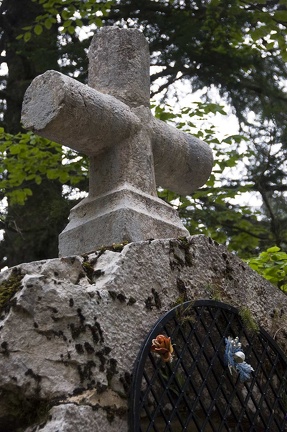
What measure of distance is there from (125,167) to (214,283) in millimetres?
653

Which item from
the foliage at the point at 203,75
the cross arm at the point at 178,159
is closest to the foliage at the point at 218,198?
the foliage at the point at 203,75

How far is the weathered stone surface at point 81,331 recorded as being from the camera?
2088 mm

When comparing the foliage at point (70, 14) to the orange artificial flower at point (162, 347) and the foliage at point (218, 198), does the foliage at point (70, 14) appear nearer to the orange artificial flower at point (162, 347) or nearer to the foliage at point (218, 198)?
the foliage at point (218, 198)

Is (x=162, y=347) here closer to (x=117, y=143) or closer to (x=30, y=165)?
(x=117, y=143)

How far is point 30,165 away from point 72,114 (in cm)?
464

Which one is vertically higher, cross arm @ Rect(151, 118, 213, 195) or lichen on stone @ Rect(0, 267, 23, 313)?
cross arm @ Rect(151, 118, 213, 195)

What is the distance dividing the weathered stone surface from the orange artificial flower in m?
0.06

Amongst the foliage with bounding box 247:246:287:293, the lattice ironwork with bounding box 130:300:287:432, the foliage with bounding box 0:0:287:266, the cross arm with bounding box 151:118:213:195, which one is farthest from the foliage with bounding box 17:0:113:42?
the lattice ironwork with bounding box 130:300:287:432

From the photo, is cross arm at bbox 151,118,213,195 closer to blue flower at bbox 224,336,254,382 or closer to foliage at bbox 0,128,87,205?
blue flower at bbox 224,336,254,382

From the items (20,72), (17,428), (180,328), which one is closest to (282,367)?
(180,328)

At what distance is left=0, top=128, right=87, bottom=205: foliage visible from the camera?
7.28m

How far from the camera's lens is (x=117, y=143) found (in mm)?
3135

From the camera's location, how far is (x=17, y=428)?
214cm

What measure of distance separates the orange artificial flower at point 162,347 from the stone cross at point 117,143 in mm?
596
